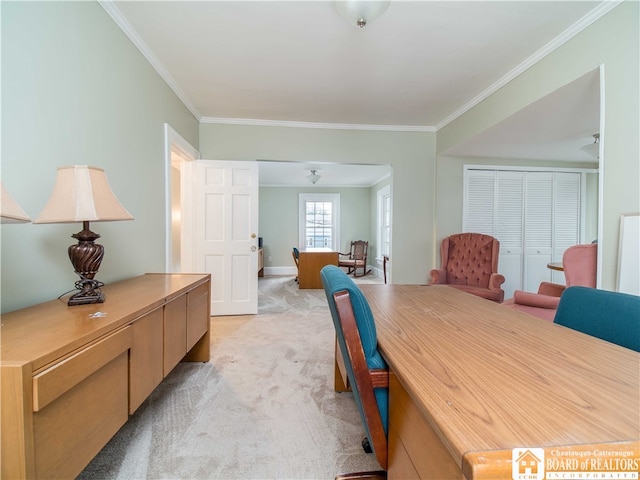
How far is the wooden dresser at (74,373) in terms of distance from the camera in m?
0.72

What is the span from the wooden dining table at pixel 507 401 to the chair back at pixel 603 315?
0.39ft

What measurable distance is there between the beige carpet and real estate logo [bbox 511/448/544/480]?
1.09 metres

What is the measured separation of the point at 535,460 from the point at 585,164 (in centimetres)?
563

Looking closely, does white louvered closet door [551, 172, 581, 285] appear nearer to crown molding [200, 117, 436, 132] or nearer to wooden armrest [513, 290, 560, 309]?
crown molding [200, 117, 436, 132]

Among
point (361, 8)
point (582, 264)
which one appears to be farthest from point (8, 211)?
point (582, 264)

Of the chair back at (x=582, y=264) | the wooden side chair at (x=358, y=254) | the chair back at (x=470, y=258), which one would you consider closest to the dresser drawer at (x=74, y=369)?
the chair back at (x=582, y=264)

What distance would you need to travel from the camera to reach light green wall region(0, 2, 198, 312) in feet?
3.92

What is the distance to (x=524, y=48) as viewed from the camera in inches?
86.8

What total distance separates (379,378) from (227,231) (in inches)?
118

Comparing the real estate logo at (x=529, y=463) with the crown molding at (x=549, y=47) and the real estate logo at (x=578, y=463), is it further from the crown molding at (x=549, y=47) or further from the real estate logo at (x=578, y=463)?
the crown molding at (x=549, y=47)

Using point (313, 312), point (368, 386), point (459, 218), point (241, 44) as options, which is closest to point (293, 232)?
point (313, 312)

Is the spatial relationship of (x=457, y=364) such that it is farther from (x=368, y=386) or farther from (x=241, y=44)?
(x=241, y=44)

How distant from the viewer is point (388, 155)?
12.7 ft

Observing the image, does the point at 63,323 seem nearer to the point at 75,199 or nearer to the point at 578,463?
the point at 75,199
